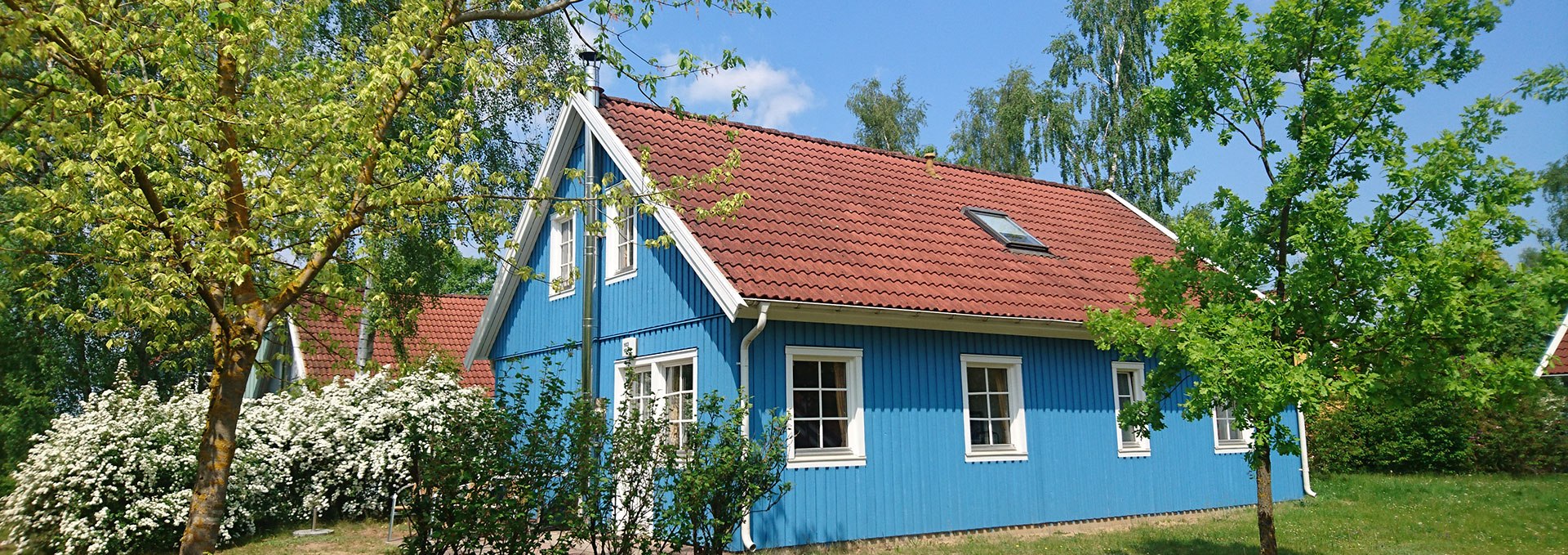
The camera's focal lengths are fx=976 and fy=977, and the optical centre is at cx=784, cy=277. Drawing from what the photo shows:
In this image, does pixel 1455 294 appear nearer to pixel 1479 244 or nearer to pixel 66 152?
pixel 1479 244

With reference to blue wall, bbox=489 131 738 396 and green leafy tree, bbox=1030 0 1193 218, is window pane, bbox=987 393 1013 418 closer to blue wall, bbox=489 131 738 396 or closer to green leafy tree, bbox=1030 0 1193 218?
blue wall, bbox=489 131 738 396

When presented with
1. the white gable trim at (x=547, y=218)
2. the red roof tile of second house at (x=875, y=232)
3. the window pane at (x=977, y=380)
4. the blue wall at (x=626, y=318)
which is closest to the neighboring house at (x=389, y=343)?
the white gable trim at (x=547, y=218)

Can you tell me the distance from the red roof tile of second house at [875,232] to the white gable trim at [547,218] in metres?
0.15

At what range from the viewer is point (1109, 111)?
28.2m

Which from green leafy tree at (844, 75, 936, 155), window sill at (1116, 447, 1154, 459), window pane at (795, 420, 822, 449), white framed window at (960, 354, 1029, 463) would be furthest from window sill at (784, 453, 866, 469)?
green leafy tree at (844, 75, 936, 155)

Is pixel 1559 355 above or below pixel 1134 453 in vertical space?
above

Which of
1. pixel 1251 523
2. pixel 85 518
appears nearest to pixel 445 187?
pixel 85 518

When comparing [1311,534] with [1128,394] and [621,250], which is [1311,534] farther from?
[621,250]

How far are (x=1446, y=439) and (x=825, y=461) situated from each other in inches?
576

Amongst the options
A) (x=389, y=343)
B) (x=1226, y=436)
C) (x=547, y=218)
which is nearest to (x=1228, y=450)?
(x=1226, y=436)

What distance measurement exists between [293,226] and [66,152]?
1.82 metres

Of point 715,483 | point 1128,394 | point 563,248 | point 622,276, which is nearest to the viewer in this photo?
point 715,483

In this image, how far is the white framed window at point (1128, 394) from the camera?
13266 mm

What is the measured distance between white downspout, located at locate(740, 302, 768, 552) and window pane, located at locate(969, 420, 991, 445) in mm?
3293
